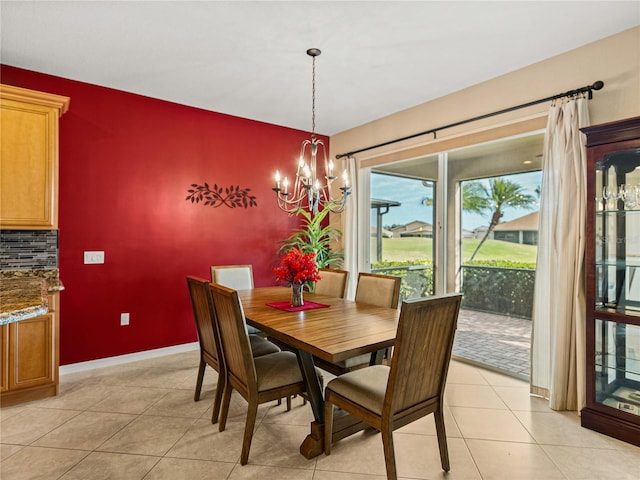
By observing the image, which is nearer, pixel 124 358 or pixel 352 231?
pixel 124 358

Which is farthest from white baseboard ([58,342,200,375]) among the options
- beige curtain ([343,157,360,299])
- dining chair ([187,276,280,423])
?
beige curtain ([343,157,360,299])

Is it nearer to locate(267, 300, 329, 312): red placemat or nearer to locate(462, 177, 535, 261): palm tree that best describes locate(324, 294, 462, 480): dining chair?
locate(267, 300, 329, 312): red placemat

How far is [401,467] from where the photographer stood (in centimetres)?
196

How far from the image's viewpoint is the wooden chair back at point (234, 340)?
75.4 inches

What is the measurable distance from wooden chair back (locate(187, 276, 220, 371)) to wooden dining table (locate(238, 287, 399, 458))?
0.88 feet

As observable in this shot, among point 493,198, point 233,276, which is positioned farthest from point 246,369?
point 493,198

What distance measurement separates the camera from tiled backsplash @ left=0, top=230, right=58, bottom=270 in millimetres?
2945

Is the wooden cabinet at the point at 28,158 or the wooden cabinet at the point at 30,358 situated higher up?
the wooden cabinet at the point at 28,158

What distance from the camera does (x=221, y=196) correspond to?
4160mm

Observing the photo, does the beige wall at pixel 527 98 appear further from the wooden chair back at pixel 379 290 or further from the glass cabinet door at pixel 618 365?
the wooden chair back at pixel 379 290

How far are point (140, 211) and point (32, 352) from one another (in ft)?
5.06

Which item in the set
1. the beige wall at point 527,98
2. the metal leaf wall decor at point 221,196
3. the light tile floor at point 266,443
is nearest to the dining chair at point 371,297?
the light tile floor at point 266,443

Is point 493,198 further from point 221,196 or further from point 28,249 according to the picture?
point 28,249

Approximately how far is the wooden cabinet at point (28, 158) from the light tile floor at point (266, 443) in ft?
4.84
